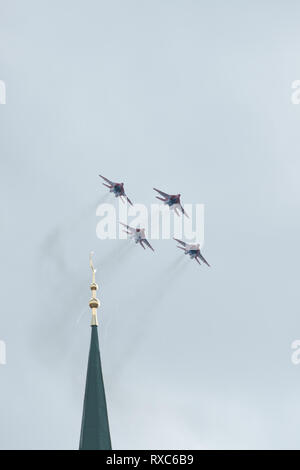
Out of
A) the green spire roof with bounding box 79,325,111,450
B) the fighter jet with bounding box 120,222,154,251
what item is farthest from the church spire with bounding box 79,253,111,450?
the fighter jet with bounding box 120,222,154,251

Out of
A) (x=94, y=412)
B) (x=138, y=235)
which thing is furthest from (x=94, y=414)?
(x=138, y=235)

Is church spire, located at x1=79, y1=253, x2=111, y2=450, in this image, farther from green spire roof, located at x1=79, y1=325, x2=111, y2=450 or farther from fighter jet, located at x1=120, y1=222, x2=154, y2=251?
fighter jet, located at x1=120, y1=222, x2=154, y2=251

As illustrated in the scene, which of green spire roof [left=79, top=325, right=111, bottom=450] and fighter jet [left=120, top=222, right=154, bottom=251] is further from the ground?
fighter jet [left=120, top=222, right=154, bottom=251]

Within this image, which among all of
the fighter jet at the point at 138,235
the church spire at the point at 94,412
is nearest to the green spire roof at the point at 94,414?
the church spire at the point at 94,412

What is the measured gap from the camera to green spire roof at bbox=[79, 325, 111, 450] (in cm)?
15150

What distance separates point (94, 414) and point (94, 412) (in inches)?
11.7

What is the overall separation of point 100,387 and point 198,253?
642 inches

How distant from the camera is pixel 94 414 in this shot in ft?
504

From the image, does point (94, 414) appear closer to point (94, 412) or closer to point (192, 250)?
point (94, 412)

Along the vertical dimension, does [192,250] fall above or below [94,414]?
above

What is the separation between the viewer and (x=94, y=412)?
505ft

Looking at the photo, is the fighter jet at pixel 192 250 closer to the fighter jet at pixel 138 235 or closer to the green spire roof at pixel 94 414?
the fighter jet at pixel 138 235
